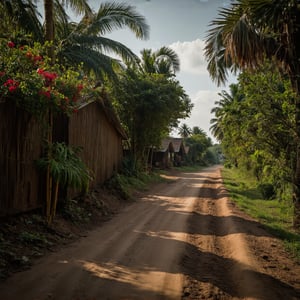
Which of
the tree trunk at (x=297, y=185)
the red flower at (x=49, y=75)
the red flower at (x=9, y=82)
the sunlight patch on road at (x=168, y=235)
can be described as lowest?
the sunlight patch on road at (x=168, y=235)

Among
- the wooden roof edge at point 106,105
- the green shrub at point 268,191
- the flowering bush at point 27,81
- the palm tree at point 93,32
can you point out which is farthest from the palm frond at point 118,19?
the green shrub at point 268,191

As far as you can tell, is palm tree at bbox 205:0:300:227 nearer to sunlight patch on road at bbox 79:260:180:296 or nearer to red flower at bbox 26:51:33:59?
red flower at bbox 26:51:33:59

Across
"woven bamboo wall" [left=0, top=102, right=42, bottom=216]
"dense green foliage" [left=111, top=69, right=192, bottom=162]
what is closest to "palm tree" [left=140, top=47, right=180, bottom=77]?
"dense green foliage" [left=111, top=69, right=192, bottom=162]

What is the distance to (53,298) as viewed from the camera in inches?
155

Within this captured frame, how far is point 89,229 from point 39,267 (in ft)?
9.60

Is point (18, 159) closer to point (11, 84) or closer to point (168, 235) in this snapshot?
point (11, 84)

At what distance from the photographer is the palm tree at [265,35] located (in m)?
7.32

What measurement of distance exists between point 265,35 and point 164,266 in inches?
264

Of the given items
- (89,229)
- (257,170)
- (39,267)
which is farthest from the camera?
(257,170)

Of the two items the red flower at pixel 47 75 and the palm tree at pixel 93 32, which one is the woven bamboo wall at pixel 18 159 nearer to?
the red flower at pixel 47 75

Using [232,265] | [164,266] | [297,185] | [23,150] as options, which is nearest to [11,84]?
[23,150]

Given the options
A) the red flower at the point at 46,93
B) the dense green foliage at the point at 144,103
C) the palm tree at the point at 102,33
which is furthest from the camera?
the dense green foliage at the point at 144,103

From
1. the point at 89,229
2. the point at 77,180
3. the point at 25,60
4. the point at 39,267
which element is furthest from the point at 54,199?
the point at 25,60

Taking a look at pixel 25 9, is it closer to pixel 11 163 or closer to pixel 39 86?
pixel 39 86
